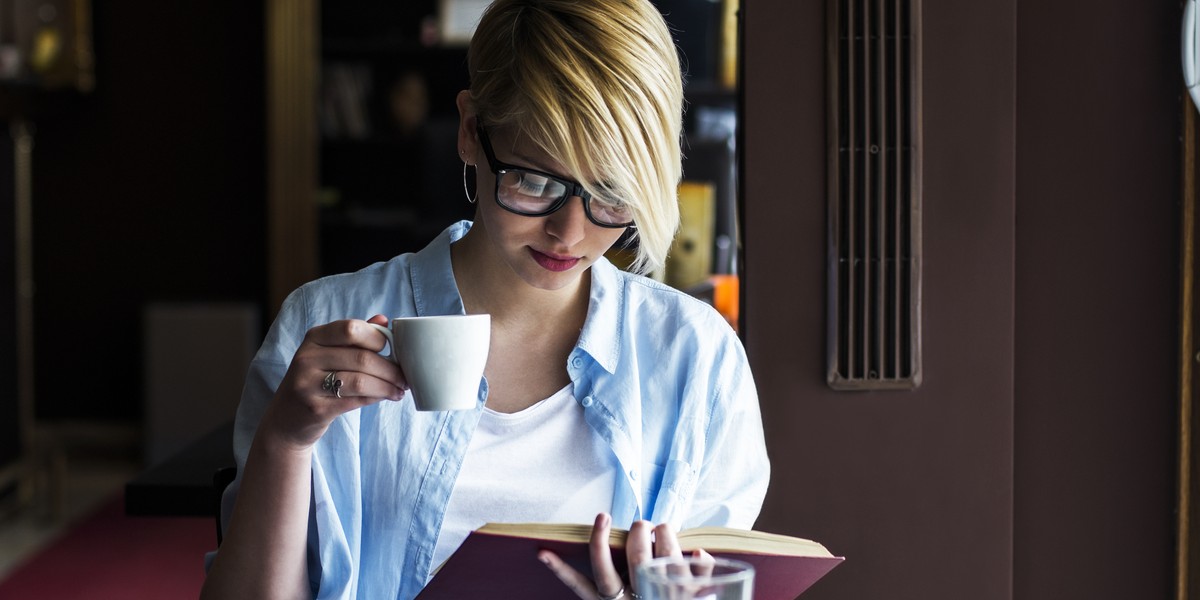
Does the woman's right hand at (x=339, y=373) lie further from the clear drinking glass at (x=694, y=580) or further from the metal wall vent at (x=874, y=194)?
the metal wall vent at (x=874, y=194)

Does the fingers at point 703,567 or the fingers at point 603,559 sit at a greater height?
the fingers at point 703,567

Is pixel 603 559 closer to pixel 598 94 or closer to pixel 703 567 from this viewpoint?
pixel 703 567

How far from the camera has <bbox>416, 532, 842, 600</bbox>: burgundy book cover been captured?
893mm

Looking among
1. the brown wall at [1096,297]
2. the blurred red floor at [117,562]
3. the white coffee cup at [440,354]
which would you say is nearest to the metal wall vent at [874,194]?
the brown wall at [1096,297]

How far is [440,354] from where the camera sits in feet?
2.94

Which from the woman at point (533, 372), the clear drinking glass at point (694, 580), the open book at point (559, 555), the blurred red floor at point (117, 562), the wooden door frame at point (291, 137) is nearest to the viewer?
the clear drinking glass at point (694, 580)

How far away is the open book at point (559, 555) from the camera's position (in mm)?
885

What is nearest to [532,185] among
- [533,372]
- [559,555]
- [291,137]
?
[533,372]

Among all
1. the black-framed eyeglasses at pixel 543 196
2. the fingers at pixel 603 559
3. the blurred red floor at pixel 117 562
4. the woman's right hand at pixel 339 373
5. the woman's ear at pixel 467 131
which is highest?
the woman's ear at pixel 467 131

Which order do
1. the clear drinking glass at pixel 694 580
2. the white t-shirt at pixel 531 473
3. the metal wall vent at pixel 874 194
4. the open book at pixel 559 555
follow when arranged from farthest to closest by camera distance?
1. the metal wall vent at pixel 874 194
2. the white t-shirt at pixel 531 473
3. the open book at pixel 559 555
4. the clear drinking glass at pixel 694 580

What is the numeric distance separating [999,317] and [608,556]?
32.9 inches

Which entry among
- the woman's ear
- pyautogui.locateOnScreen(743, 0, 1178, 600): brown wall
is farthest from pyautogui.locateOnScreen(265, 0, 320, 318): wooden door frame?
the woman's ear

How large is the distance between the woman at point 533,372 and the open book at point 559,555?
5 cm

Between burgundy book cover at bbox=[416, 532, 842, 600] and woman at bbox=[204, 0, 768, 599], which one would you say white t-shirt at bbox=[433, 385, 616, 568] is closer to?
woman at bbox=[204, 0, 768, 599]
